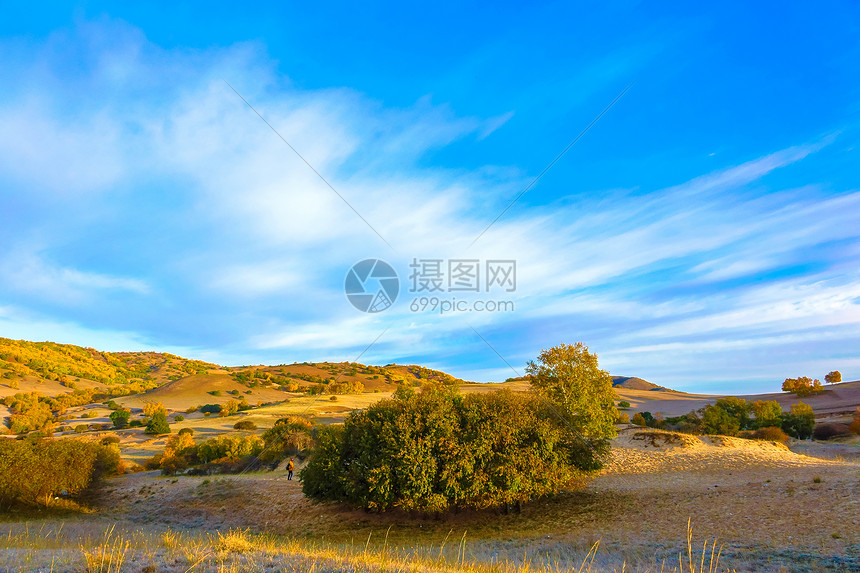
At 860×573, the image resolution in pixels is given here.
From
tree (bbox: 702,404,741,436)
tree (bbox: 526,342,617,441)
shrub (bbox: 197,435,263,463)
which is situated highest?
tree (bbox: 526,342,617,441)

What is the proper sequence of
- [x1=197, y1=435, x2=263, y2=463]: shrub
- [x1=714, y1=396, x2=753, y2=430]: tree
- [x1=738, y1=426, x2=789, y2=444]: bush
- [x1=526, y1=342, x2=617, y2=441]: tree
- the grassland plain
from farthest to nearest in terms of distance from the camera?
[x1=714, y1=396, x2=753, y2=430]: tree
[x1=197, y1=435, x2=263, y2=463]: shrub
[x1=738, y1=426, x2=789, y2=444]: bush
[x1=526, y1=342, x2=617, y2=441]: tree
the grassland plain

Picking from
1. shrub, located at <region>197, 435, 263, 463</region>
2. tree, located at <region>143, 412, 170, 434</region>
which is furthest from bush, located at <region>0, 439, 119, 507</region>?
tree, located at <region>143, 412, 170, 434</region>

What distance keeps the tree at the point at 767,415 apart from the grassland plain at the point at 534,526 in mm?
27523

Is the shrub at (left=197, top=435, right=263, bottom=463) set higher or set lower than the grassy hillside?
lower

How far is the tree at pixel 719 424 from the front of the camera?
55.1m

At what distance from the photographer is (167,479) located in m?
39.8

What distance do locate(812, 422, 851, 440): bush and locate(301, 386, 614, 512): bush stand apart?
47084 millimetres

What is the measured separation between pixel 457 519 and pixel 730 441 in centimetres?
2594

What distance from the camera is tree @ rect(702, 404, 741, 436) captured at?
181ft

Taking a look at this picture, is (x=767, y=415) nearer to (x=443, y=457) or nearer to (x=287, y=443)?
(x=443, y=457)

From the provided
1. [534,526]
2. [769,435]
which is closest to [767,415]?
[769,435]

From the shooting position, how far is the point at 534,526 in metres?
23.0

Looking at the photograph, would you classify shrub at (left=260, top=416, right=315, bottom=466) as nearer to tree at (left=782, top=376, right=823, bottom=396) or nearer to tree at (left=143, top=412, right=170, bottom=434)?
tree at (left=143, top=412, right=170, bottom=434)

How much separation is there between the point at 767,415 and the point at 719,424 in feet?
37.9
